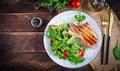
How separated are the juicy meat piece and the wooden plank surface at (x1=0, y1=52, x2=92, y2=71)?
0.17m

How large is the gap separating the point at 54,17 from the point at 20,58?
276 mm

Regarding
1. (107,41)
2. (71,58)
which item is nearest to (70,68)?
(71,58)

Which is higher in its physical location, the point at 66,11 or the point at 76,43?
the point at 66,11

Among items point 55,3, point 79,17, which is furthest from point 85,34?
point 55,3

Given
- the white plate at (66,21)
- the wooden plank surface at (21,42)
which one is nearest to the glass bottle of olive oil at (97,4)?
the white plate at (66,21)

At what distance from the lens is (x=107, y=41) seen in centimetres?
184

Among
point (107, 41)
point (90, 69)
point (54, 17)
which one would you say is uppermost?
point (54, 17)

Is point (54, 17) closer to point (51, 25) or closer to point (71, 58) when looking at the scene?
point (51, 25)

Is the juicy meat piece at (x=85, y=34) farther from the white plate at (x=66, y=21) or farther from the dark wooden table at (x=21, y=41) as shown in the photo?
the dark wooden table at (x=21, y=41)

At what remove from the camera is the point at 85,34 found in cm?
181

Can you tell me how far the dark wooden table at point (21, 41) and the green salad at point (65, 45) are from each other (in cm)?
8

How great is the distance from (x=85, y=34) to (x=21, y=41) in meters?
0.33

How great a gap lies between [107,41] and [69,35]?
190 millimetres

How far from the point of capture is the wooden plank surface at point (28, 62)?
188 cm
